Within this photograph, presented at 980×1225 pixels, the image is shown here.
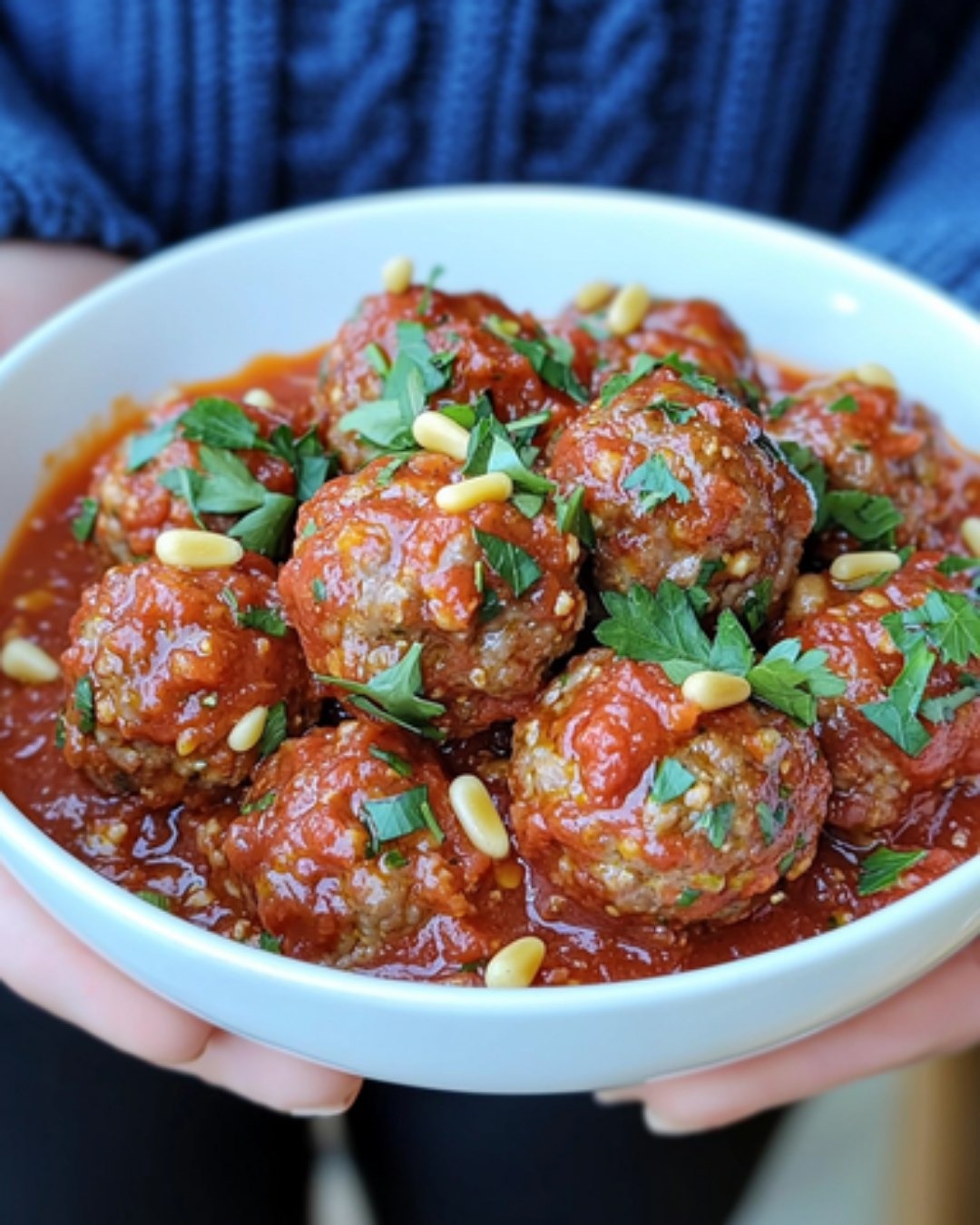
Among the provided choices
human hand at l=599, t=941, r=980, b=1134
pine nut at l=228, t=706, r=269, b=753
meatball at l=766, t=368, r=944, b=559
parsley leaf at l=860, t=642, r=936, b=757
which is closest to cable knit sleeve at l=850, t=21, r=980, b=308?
meatball at l=766, t=368, r=944, b=559

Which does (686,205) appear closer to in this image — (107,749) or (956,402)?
(956,402)

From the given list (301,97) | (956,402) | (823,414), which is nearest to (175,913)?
(823,414)

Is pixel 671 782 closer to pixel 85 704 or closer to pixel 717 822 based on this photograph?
pixel 717 822

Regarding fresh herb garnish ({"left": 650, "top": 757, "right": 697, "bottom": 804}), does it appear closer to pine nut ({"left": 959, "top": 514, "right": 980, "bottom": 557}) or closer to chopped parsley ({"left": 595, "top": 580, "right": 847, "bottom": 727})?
chopped parsley ({"left": 595, "top": 580, "right": 847, "bottom": 727})

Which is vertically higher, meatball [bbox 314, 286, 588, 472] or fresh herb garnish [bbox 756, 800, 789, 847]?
meatball [bbox 314, 286, 588, 472]

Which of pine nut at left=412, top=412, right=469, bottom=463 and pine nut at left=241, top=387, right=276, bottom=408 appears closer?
pine nut at left=412, top=412, right=469, bottom=463

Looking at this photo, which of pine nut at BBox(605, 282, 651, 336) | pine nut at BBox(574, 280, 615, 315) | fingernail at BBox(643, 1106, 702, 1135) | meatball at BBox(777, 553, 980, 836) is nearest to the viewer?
meatball at BBox(777, 553, 980, 836)
